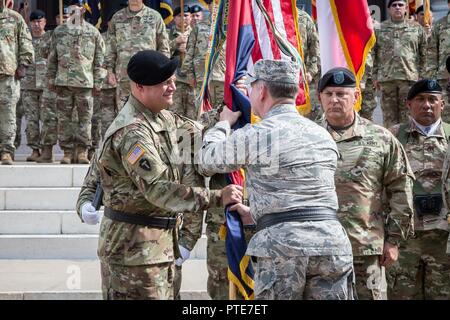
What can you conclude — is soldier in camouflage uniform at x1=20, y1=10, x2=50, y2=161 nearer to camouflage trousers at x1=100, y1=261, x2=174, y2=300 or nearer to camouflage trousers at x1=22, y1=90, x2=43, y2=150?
camouflage trousers at x1=22, y1=90, x2=43, y2=150

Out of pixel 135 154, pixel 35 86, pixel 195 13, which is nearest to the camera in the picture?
pixel 135 154

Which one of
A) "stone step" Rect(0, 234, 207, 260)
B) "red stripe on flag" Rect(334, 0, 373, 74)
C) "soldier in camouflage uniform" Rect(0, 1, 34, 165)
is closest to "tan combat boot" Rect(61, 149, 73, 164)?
"soldier in camouflage uniform" Rect(0, 1, 34, 165)

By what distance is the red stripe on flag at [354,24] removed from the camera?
27.2ft

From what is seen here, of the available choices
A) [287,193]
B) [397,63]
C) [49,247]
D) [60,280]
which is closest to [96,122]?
[49,247]

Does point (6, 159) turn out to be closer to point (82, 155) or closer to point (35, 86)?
point (82, 155)

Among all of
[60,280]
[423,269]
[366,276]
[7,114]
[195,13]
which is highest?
[195,13]

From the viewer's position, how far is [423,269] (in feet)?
27.2

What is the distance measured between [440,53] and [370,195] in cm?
776

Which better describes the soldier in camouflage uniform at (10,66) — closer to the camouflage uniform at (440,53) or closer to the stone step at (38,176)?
the stone step at (38,176)

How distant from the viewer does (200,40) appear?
48.6ft

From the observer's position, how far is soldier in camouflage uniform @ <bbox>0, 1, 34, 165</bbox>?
1430 cm

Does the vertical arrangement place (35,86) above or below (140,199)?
above

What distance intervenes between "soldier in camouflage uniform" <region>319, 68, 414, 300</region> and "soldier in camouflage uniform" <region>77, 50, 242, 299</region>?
1254 millimetres

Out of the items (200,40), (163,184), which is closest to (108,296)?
(163,184)
